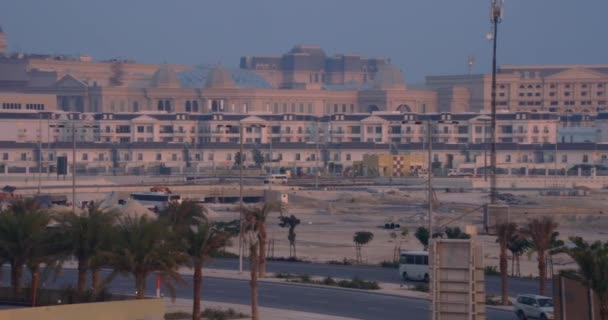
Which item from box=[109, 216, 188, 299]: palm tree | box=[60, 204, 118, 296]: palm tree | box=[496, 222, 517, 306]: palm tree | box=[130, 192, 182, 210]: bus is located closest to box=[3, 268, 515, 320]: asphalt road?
box=[496, 222, 517, 306]: palm tree

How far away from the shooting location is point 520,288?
3703 cm

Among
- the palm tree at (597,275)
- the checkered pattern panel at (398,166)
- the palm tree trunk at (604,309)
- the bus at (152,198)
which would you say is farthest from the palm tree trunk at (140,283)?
the checkered pattern panel at (398,166)

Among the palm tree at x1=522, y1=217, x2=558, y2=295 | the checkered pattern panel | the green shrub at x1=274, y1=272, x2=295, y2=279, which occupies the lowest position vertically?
the green shrub at x1=274, y1=272, x2=295, y2=279

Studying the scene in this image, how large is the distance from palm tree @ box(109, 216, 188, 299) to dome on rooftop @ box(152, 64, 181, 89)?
397 ft

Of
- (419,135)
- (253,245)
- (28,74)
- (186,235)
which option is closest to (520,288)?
(253,245)

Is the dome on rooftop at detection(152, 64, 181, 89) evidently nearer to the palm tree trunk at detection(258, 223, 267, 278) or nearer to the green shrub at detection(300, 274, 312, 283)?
the palm tree trunk at detection(258, 223, 267, 278)

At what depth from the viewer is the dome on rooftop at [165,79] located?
14875 cm

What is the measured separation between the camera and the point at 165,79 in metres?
149

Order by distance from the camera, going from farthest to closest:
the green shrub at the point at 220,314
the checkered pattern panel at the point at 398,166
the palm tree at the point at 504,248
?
the checkered pattern panel at the point at 398,166 < the palm tree at the point at 504,248 < the green shrub at the point at 220,314

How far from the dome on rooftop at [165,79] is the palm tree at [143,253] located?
4767 inches

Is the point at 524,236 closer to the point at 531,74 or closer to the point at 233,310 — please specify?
the point at 233,310

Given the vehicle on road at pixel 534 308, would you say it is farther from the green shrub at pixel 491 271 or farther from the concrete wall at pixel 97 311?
the green shrub at pixel 491 271

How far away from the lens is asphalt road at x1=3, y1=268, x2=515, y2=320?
31.9 metres

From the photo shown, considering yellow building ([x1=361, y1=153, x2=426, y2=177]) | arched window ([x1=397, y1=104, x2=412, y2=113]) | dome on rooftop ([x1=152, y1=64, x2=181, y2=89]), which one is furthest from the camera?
dome on rooftop ([x1=152, y1=64, x2=181, y2=89])
